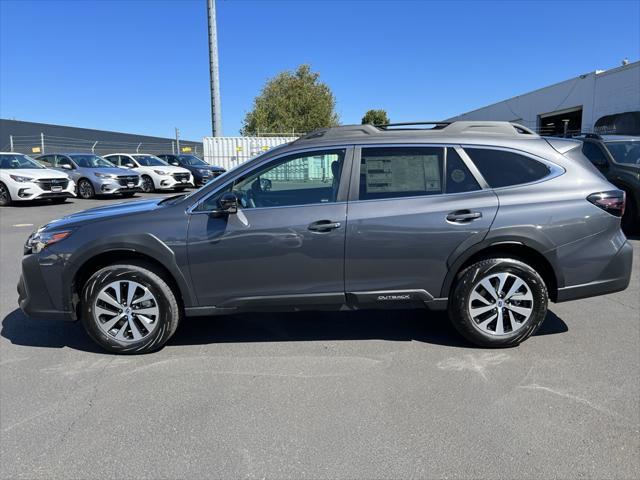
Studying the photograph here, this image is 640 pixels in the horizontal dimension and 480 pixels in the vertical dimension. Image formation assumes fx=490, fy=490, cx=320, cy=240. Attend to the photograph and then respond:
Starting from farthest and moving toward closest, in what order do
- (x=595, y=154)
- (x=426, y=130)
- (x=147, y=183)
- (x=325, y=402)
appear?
(x=147, y=183), (x=595, y=154), (x=426, y=130), (x=325, y=402)

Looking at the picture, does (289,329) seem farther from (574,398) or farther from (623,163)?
(623,163)

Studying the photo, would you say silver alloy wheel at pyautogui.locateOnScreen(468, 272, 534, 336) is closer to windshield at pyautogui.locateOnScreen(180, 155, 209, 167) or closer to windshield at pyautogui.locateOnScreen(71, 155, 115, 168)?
windshield at pyautogui.locateOnScreen(71, 155, 115, 168)

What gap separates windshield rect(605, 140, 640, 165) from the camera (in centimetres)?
858

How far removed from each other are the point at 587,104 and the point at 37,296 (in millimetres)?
26541

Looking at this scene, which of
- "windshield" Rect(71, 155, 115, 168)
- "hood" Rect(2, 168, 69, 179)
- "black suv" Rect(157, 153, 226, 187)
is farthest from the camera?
"black suv" Rect(157, 153, 226, 187)

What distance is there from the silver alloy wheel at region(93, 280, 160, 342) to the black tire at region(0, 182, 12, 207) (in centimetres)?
1296

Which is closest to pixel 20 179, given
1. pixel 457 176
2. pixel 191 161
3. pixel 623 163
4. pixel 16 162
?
pixel 16 162

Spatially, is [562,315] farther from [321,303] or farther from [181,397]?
[181,397]

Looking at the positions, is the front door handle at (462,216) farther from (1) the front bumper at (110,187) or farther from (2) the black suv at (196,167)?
(2) the black suv at (196,167)

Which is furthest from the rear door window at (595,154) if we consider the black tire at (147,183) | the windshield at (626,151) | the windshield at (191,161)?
the windshield at (191,161)

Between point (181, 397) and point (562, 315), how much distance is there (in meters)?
3.69

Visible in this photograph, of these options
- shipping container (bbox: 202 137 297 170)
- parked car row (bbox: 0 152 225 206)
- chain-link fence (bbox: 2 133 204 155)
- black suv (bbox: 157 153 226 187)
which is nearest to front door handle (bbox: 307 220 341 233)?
parked car row (bbox: 0 152 225 206)

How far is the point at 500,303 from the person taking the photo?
3979 millimetres

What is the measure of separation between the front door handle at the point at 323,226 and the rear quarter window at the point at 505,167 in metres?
1.28
